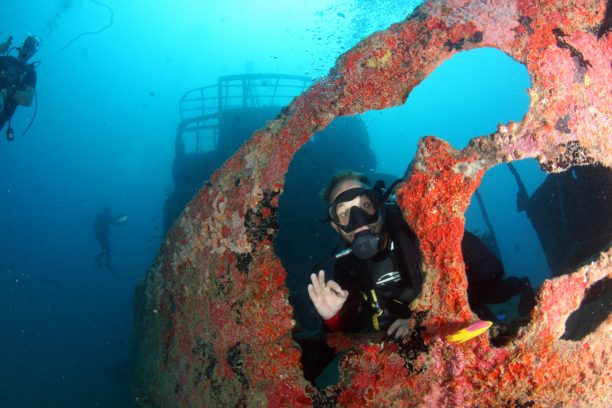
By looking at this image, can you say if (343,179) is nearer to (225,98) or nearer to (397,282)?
(397,282)

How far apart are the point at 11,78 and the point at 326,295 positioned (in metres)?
12.6

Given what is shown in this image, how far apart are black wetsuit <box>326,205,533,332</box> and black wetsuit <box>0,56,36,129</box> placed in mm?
12192

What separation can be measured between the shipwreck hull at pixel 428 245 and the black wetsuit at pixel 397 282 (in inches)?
20.6

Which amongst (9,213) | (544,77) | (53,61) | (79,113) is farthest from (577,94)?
(53,61)

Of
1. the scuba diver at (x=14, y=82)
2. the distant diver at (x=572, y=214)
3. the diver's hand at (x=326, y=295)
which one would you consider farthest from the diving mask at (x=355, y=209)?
the scuba diver at (x=14, y=82)

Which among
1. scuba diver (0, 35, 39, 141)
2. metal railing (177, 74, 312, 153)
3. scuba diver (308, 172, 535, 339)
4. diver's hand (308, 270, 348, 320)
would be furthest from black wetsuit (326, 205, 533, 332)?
scuba diver (0, 35, 39, 141)

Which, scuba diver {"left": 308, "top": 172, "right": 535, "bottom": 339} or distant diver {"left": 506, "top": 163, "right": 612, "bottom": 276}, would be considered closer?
scuba diver {"left": 308, "top": 172, "right": 535, "bottom": 339}

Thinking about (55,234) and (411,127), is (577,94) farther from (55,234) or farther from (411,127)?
(411,127)

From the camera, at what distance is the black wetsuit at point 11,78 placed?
1050 cm

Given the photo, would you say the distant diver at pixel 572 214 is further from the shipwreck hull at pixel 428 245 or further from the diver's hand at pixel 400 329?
the diver's hand at pixel 400 329

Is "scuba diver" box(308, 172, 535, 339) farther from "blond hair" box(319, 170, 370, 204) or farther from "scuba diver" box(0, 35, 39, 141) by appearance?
"scuba diver" box(0, 35, 39, 141)

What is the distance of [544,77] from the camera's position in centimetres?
220

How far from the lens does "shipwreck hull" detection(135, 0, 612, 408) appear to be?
1.91m

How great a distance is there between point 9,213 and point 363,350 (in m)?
102
